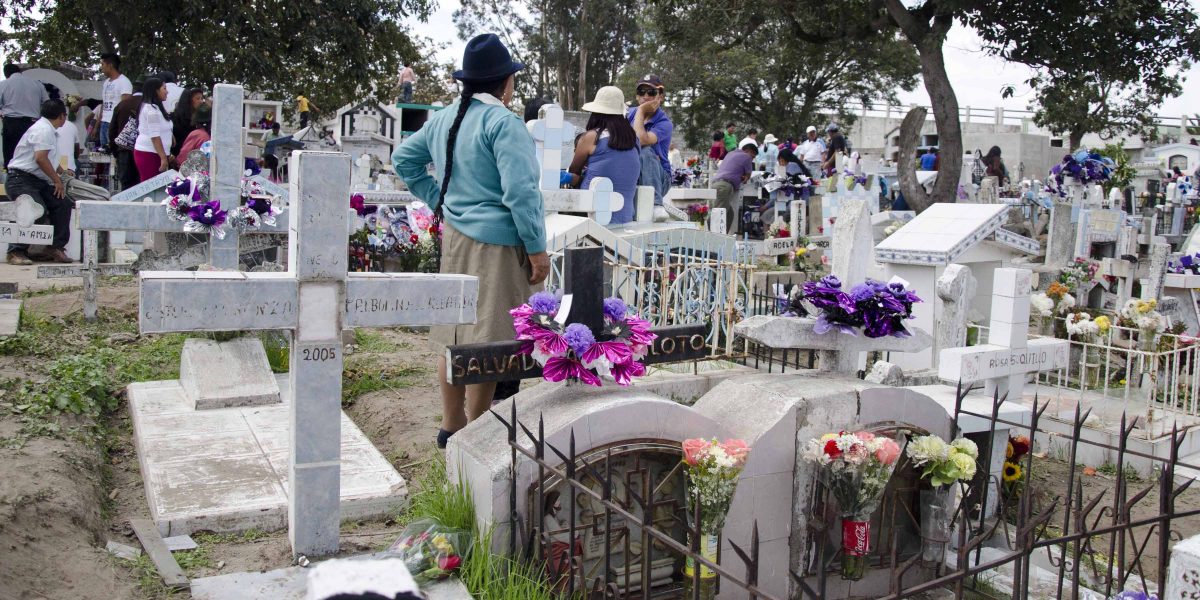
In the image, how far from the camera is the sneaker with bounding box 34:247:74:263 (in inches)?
404

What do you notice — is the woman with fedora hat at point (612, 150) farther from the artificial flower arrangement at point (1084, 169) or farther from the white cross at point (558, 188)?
the artificial flower arrangement at point (1084, 169)

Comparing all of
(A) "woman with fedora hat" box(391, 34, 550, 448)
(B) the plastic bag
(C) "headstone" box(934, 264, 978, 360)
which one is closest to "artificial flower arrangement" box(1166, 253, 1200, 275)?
(C) "headstone" box(934, 264, 978, 360)

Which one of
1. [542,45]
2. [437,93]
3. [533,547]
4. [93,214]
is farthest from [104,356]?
[542,45]

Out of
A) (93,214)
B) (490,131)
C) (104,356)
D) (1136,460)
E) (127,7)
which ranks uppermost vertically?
(127,7)

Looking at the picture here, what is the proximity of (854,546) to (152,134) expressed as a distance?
25.4ft

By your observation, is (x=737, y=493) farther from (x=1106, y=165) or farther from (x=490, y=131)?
(x=1106, y=165)

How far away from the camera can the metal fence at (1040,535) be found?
3.39 m

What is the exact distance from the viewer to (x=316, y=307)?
11.8 feet

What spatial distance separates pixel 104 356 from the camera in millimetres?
6477

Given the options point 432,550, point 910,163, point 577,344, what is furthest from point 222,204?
point 910,163

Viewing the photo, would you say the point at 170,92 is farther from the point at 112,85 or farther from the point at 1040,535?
the point at 1040,535

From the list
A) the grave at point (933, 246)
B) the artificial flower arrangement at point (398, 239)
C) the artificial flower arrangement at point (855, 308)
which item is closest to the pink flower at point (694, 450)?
the artificial flower arrangement at point (855, 308)

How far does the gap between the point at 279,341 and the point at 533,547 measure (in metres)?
3.83

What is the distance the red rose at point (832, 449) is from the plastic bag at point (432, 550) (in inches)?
58.5
